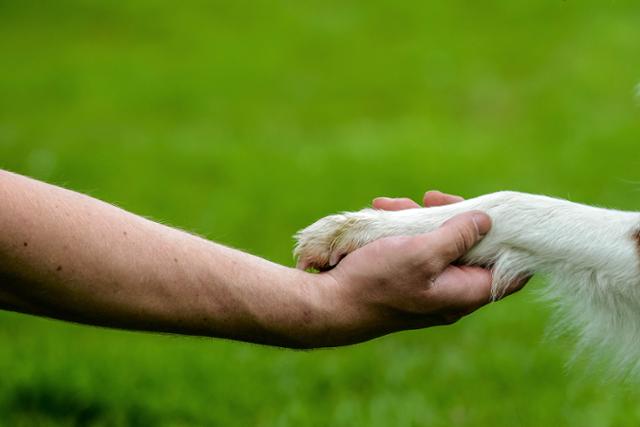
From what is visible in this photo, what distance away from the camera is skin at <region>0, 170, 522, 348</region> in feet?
10.9

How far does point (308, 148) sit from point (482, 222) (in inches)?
221

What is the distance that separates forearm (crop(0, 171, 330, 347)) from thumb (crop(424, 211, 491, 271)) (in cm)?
41

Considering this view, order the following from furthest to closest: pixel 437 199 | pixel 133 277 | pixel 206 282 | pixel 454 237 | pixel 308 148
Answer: pixel 308 148
pixel 437 199
pixel 454 237
pixel 206 282
pixel 133 277

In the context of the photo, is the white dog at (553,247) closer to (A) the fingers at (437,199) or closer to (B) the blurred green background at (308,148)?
(A) the fingers at (437,199)

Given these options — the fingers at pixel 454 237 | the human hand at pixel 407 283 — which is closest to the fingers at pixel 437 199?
the fingers at pixel 454 237

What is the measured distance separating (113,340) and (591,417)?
286cm

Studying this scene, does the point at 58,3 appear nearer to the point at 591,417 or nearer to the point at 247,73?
the point at 247,73

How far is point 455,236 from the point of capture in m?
3.68

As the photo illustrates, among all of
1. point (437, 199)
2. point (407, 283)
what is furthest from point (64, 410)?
point (407, 283)

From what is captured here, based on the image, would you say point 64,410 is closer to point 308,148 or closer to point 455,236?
point 455,236

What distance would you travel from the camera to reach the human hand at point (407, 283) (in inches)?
140

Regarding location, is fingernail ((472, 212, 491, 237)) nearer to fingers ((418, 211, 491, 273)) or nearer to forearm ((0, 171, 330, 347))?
fingers ((418, 211, 491, 273))

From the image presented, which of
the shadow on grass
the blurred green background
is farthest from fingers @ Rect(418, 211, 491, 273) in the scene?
the shadow on grass

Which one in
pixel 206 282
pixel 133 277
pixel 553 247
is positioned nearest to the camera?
pixel 133 277
